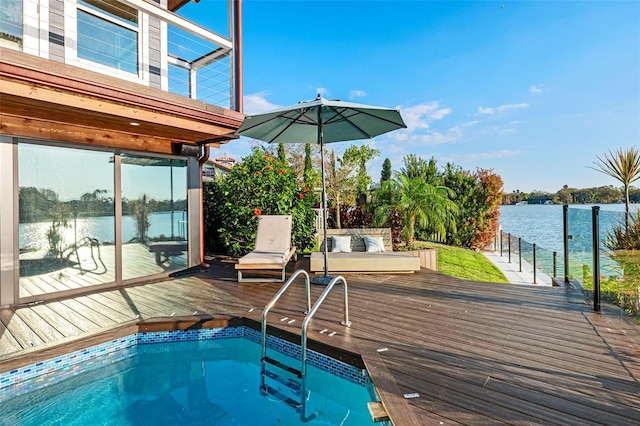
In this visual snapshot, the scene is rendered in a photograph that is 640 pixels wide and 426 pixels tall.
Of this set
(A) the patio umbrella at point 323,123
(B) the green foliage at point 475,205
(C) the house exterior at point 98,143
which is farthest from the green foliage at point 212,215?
(B) the green foliage at point 475,205

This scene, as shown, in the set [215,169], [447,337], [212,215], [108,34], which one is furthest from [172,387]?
[215,169]

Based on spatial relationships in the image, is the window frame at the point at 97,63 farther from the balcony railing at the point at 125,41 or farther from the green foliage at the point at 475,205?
the green foliage at the point at 475,205

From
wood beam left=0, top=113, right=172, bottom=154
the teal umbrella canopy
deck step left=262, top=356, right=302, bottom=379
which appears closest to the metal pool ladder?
deck step left=262, top=356, right=302, bottom=379

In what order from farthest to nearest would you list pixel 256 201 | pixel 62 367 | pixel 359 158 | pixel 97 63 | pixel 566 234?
pixel 359 158 < pixel 256 201 < pixel 97 63 < pixel 566 234 < pixel 62 367

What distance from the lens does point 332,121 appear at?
5898 millimetres

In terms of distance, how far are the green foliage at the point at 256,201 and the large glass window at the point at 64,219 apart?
9.43 feet

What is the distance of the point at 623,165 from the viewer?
823cm

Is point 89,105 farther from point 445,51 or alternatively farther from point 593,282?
point 445,51

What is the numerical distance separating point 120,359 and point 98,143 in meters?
3.84

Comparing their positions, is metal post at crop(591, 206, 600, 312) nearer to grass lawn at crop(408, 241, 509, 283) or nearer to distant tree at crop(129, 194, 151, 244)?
grass lawn at crop(408, 241, 509, 283)

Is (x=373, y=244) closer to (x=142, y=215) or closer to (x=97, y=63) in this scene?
(x=142, y=215)

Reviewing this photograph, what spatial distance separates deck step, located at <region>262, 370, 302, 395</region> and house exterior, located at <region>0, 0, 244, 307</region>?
159 inches

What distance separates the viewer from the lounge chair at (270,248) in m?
6.14

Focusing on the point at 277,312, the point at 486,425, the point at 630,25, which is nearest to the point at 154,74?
the point at 277,312
